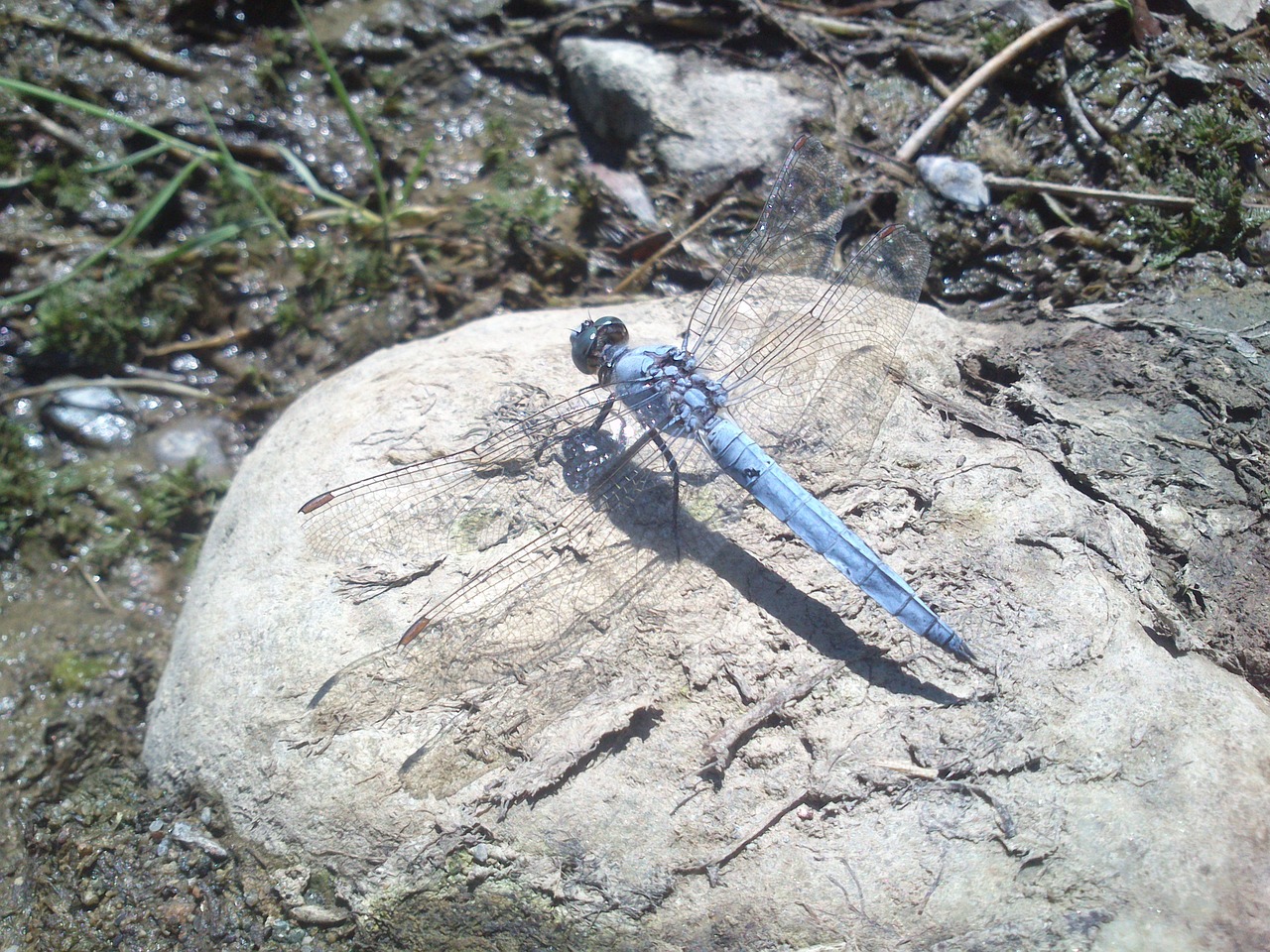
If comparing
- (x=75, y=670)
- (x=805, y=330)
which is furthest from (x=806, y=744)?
(x=75, y=670)

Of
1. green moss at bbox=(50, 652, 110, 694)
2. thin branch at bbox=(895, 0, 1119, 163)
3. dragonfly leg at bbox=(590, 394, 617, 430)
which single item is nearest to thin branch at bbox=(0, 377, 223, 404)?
green moss at bbox=(50, 652, 110, 694)

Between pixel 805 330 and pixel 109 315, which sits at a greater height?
pixel 805 330

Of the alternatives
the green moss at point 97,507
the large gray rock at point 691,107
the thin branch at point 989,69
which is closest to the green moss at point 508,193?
the large gray rock at point 691,107

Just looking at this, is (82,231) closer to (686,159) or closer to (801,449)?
(686,159)

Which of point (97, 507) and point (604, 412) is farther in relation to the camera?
point (97, 507)

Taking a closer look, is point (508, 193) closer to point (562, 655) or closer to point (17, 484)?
point (17, 484)

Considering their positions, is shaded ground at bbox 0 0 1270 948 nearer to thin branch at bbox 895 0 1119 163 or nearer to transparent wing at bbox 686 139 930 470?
thin branch at bbox 895 0 1119 163

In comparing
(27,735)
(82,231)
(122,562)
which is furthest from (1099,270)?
(82,231)
